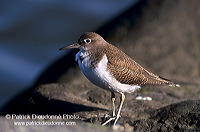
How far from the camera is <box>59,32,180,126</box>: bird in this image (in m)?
7.67

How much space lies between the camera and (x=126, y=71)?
809cm

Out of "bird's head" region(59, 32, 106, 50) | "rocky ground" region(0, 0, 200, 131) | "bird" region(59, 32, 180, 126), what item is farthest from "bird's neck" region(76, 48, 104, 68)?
"rocky ground" region(0, 0, 200, 131)

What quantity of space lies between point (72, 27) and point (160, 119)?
1040cm

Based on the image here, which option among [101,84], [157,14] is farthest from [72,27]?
[101,84]

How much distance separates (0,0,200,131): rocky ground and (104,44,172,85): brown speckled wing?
1.84 feet

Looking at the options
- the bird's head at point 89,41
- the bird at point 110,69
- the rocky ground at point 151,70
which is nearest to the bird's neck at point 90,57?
the bird at point 110,69

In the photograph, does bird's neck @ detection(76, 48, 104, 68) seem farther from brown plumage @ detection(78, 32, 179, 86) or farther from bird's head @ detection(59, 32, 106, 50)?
bird's head @ detection(59, 32, 106, 50)

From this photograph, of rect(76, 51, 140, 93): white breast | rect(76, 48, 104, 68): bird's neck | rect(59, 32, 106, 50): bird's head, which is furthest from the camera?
rect(59, 32, 106, 50): bird's head

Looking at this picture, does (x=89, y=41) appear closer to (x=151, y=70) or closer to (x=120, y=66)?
(x=120, y=66)

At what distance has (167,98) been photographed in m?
9.35

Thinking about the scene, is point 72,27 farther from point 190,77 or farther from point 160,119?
point 160,119

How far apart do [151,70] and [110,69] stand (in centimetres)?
375

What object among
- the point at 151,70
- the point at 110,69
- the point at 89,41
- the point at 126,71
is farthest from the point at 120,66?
the point at 151,70

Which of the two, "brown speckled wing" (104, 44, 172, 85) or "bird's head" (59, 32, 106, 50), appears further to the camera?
"bird's head" (59, 32, 106, 50)
